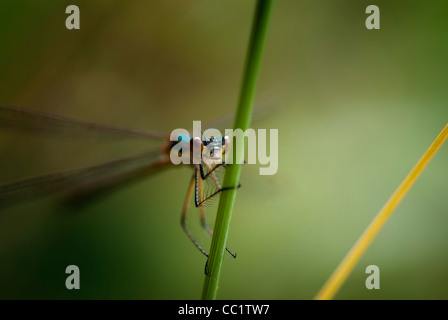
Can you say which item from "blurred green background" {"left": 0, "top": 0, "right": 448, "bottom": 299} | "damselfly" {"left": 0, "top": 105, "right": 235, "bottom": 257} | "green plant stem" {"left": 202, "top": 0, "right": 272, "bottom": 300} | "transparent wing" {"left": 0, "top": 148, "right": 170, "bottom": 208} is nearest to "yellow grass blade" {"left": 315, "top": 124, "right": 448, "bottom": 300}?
"green plant stem" {"left": 202, "top": 0, "right": 272, "bottom": 300}

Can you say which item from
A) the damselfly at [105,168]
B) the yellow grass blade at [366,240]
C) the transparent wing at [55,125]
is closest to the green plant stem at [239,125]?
the yellow grass blade at [366,240]

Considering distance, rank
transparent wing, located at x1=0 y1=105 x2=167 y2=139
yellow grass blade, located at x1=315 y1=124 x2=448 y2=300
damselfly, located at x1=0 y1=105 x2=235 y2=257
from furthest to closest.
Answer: transparent wing, located at x1=0 y1=105 x2=167 y2=139 < damselfly, located at x1=0 y1=105 x2=235 y2=257 < yellow grass blade, located at x1=315 y1=124 x2=448 y2=300

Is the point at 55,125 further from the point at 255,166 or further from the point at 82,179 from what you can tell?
the point at 255,166

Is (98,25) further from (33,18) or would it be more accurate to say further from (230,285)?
(230,285)

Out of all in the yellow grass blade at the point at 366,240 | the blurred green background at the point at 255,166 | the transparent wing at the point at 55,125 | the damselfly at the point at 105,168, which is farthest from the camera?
the blurred green background at the point at 255,166

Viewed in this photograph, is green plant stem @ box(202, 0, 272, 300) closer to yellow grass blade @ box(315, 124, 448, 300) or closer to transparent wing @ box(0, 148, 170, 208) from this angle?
yellow grass blade @ box(315, 124, 448, 300)

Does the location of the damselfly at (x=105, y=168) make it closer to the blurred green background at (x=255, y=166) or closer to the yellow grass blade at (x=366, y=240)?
the blurred green background at (x=255, y=166)

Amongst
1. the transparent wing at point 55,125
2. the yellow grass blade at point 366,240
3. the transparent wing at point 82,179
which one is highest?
the transparent wing at point 55,125
